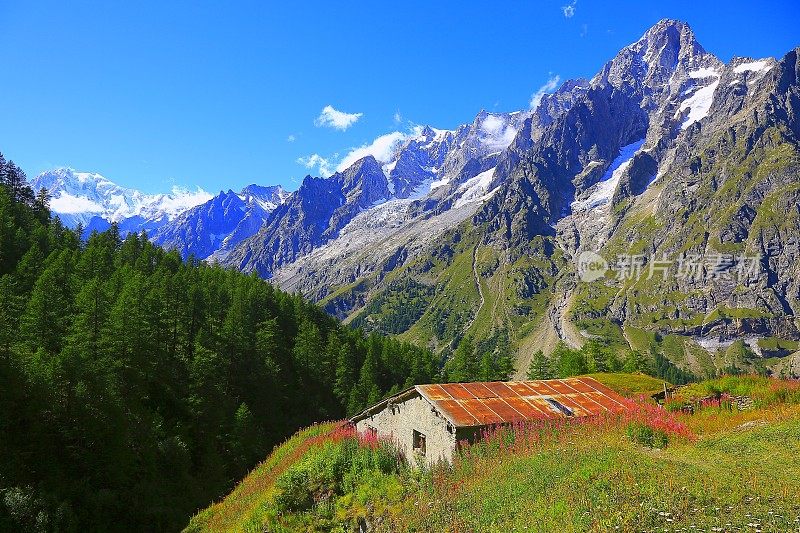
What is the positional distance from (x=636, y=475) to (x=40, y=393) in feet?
126

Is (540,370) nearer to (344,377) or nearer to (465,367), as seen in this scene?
(465,367)

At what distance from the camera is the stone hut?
2323cm

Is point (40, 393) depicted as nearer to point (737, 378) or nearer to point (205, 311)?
point (205, 311)

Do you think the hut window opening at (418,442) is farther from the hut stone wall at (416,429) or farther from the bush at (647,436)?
the bush at (647,436)

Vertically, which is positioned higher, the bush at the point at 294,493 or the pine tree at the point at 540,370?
the pine tree at the point at 540,370

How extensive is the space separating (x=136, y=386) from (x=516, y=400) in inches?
1440

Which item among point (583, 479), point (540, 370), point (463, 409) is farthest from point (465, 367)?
point (583, 479)

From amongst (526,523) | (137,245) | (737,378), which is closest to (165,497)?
(526,523)

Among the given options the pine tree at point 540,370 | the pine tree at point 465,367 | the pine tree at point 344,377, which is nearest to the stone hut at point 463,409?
the pine tree at point 344,377

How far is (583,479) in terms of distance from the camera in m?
14.6

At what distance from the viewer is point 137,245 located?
318 feet

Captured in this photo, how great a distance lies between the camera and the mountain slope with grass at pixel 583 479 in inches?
482

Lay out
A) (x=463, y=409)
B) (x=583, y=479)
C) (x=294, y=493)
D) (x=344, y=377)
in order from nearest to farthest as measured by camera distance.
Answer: (x=583, y=479) → (x=294, y=493) → (x=463, y=409) → (x=344, y=377)

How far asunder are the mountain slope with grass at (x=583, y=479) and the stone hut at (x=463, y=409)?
3.84ft
